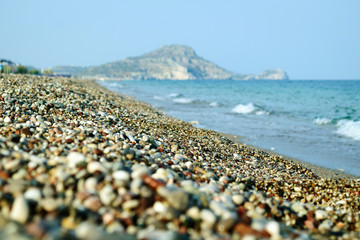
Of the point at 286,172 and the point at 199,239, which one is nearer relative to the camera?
the point at 199,239

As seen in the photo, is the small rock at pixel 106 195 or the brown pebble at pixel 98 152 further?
the brown pebble at pixel 98 152

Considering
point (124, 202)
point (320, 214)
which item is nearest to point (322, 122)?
point (320, 214)

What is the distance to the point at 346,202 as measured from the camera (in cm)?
472

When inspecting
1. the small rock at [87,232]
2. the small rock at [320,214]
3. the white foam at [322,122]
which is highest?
the small rock at [87,232]

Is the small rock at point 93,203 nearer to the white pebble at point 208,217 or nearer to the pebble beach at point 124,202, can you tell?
the pebble beach at point 124,202

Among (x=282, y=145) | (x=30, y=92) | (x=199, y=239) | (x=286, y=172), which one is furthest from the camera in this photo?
(x=282, y=145)

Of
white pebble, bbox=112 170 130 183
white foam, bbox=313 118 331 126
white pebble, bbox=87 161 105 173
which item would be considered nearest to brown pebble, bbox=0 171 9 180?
white pebble, bbox=87 161 105 173

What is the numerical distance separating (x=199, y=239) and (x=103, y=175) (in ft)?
3.74

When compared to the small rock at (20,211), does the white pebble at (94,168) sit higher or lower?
higher

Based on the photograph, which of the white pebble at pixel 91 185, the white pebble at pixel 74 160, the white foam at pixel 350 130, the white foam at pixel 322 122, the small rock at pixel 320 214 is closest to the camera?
the white pebble at pixel 91 185

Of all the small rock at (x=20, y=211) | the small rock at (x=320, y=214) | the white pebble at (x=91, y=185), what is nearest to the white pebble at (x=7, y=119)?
the white pebble at (x=91, y=185)

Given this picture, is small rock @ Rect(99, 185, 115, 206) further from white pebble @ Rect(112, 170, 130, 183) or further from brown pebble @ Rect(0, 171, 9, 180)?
brown pebble @ Rect(0, 171, 9, 180)

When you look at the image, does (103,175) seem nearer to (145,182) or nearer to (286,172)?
(145,182)

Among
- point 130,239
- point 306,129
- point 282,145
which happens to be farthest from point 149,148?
point 306,129
